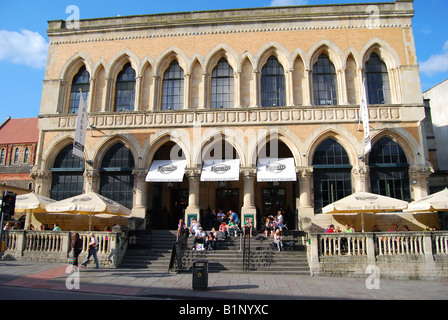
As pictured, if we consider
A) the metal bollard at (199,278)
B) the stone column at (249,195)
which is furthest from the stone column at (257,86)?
the metal bollard at (199,278)

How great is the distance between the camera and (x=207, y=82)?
68.5ft

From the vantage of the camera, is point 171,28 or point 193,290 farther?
point 171,28

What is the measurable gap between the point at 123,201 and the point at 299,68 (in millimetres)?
13547

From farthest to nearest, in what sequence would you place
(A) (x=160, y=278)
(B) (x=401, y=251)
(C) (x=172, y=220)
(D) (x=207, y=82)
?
(C) (x=172, y=220) < (D) (x=207, y=82) < (B) (x=401, y=251) < (A) (x=160, y=278)

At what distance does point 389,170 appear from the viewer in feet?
62.0

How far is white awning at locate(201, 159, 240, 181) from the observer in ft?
61.3

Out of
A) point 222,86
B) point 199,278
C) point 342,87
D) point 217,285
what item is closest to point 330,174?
point 342,87

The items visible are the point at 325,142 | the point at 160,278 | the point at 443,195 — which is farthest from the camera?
the point at 325,142

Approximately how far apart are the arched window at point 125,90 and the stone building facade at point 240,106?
0.09 metres

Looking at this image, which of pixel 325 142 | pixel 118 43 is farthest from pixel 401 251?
pixel 118 43

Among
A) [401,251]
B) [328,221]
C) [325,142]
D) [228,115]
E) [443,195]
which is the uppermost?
[228,115]

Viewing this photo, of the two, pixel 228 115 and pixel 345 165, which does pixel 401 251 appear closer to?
pixel 345 165

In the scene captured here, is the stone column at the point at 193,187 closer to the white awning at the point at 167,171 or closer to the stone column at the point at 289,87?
the white awning at the point at 167,171

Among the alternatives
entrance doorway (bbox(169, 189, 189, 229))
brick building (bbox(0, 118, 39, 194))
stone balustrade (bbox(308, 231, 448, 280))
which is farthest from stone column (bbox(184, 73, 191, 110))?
brick building (bbox(0, 118, 39, 194))
